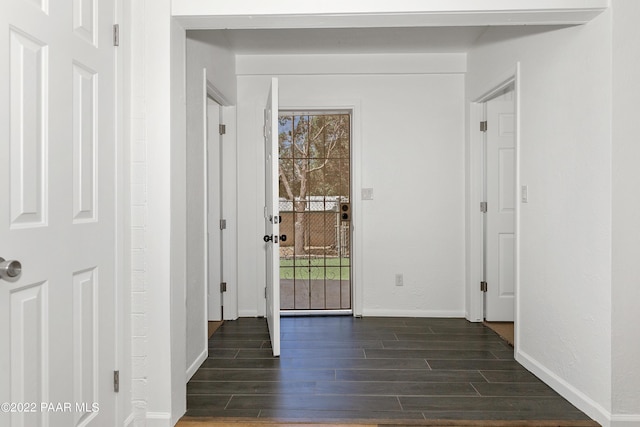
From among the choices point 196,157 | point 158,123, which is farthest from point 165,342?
point 196,157

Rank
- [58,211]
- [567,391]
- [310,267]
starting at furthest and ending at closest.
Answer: [310,267] < [567,391] < [58,211]

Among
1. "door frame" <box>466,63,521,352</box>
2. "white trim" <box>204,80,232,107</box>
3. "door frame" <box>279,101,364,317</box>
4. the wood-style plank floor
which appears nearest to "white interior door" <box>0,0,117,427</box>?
the wood-style plank floor

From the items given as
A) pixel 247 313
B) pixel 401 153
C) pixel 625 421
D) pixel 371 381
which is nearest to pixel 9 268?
pixel 371 381

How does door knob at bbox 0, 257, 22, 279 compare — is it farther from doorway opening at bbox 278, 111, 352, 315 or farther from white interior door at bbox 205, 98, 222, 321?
doorway opening at bbox 278, 111, 352, 315

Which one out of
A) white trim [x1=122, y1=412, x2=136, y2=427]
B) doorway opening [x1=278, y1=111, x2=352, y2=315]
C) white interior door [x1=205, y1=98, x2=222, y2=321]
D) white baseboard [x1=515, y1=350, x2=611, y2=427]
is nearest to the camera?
white trim [x1=122, y1=412, x2=136, y2=427]

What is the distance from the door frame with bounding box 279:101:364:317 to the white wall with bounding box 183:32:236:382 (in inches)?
45.5

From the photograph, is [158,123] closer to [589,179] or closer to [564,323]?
[589,179]

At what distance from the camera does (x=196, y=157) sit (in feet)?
10.2

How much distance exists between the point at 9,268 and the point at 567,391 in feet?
8.92

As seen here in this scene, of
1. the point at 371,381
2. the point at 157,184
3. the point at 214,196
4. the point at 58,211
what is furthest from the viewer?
the point at 214,196

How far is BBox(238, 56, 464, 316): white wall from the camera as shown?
4.38 meters

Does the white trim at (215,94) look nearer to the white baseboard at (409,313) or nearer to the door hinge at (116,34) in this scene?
the door hinge at (116,34)

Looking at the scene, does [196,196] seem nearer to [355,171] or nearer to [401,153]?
[355,171]

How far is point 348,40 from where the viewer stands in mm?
3975
